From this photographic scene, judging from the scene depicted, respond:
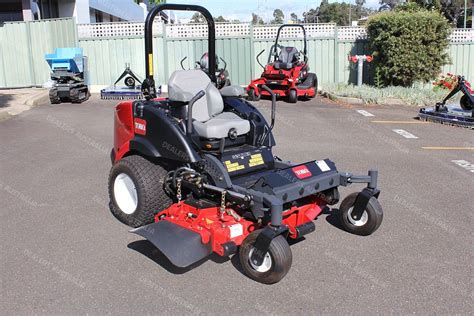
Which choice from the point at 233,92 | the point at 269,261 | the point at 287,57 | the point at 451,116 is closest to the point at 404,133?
the point at 451,116

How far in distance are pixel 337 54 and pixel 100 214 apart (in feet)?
41.7

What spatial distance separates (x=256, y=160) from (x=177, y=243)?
132cm

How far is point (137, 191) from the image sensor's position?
15.8 ft

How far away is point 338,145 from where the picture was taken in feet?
28.7

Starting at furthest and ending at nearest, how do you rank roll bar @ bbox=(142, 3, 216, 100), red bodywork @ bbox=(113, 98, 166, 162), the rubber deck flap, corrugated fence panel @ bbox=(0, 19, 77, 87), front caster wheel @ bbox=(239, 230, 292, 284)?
corrugated fence panel @ bbox=(0, 19, 77, 87) → red bodywork @ bbox=(113, 98, 166, 162) → roll bar @ bbox=(142, 3, 216, 100) → the rubber deck flap → front caster wheel @ bbox=(239, 230, 292, 284)

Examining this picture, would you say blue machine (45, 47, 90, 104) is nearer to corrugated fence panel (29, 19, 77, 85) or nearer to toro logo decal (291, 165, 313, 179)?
corrugated fence panel (29, 19, 77, 85)

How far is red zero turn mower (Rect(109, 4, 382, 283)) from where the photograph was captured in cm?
397

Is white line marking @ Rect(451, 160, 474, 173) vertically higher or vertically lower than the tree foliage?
lower

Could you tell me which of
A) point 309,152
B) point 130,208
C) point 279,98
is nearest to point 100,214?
point 130,208

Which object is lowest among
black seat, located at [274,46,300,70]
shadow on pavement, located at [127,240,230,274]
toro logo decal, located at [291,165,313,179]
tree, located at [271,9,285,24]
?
shadow on pavement, located at [127,240,230,274]

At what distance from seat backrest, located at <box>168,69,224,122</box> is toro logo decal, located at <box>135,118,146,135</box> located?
42 cm

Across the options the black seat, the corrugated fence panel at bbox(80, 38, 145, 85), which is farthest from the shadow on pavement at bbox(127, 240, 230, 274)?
the corrugated fence panel at bbox(80, 38, 145, 85)

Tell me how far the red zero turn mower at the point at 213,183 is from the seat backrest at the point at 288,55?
9.09 meters

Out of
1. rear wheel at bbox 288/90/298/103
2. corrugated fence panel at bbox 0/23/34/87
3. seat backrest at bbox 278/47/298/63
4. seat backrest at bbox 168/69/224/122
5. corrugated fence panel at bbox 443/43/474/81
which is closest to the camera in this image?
seat backrest at bbox 168/69/224/122
